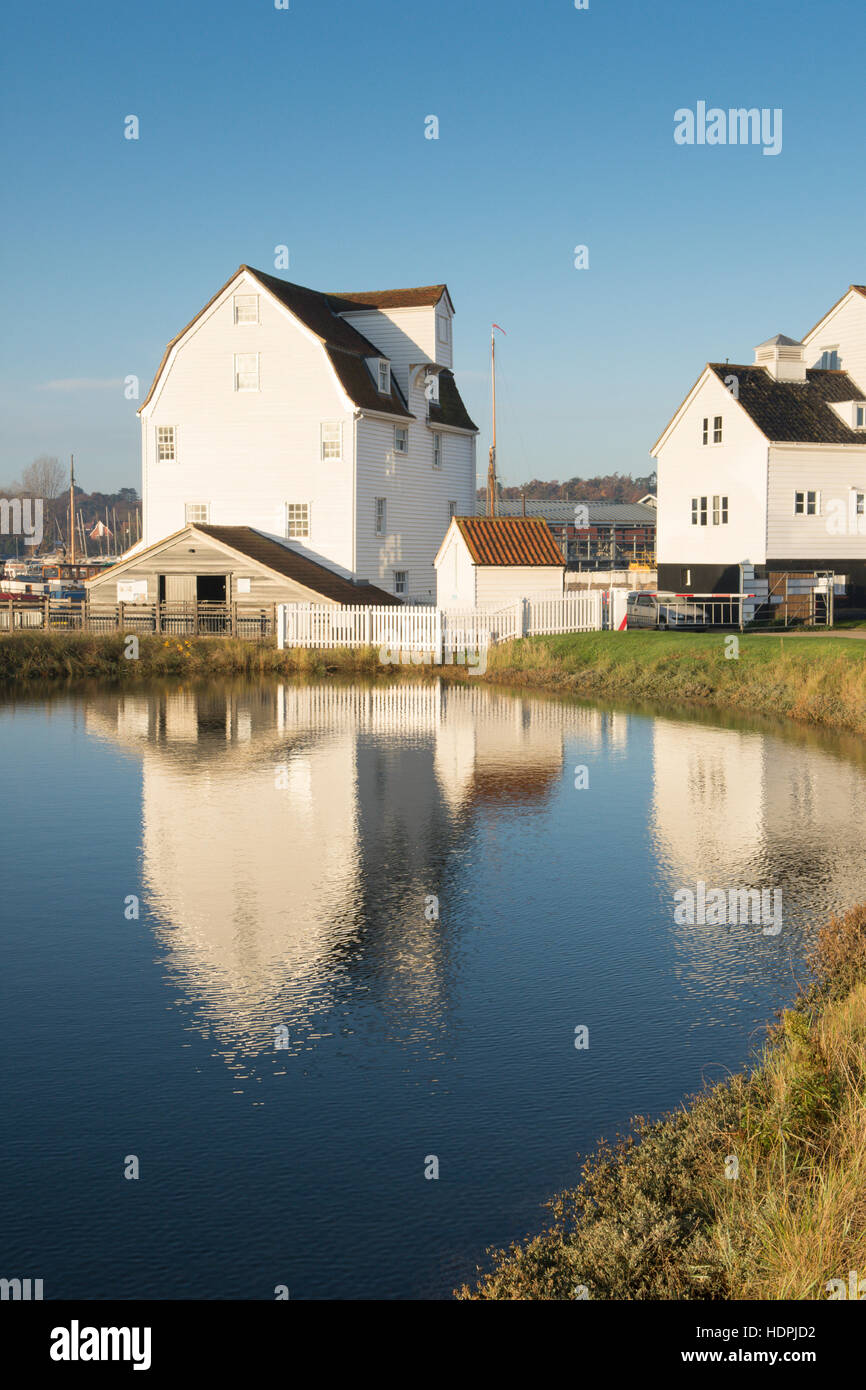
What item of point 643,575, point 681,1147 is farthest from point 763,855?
point 643,575

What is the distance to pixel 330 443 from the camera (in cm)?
4803

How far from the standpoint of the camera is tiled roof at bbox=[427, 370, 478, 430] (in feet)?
180

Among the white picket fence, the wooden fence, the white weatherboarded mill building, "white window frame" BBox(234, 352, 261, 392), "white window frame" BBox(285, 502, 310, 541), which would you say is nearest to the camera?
the white picket fence

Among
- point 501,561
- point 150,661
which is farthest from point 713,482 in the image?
point 150,661

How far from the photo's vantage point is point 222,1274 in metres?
5.41

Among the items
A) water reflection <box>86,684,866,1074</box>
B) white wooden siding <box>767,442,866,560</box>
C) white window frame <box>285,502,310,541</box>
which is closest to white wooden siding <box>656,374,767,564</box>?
white wooden siding <box>767,442,866,560</box>

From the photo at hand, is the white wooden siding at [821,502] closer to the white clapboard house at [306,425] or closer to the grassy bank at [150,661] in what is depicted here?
the white clapboard house at [306,425]

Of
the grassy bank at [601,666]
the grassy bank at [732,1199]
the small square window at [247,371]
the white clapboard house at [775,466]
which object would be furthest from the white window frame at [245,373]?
the grassy bank at [732,1199]

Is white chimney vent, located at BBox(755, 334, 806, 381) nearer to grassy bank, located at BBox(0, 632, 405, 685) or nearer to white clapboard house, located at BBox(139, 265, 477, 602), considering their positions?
white clapboard house, located at BBox(139, 265, 477, 602)

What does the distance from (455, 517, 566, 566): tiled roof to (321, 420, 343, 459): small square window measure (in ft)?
24.3

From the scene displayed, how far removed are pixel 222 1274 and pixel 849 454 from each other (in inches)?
1928

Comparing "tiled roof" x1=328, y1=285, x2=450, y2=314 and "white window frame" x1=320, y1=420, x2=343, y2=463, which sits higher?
"tiled roof" x1=328, y1=285, x2=450, y2=314

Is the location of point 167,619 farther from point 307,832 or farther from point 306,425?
point 307,832
